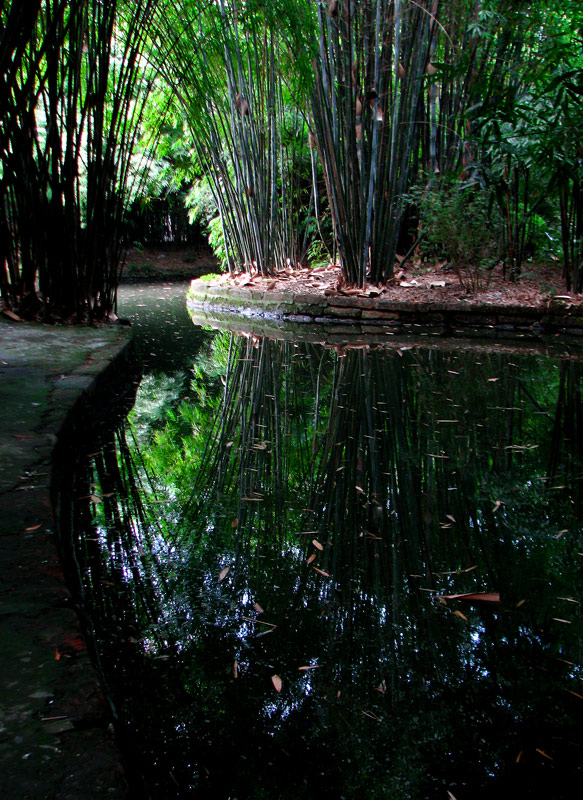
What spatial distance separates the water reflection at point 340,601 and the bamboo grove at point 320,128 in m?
1.87

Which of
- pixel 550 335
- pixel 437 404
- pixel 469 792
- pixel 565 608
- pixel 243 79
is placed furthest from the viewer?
pixel 243 79

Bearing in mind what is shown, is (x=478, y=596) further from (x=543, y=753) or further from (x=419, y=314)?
(x=419, y=314)

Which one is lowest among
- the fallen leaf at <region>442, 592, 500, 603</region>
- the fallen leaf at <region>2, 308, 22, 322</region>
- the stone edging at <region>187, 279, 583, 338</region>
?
the fallen leaf at <region>442, 592, 500, 603</region>

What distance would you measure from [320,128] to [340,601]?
5.11 m

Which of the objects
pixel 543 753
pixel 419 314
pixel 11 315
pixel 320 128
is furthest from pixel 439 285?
pixel 543 753

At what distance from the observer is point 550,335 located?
5.14m

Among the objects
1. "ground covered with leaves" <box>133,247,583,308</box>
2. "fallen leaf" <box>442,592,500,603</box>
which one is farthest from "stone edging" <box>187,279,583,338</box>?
"fallen leaf" <box>442,592,500,603</box>

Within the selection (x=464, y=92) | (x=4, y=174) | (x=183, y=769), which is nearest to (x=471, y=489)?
(x=183, y=769)

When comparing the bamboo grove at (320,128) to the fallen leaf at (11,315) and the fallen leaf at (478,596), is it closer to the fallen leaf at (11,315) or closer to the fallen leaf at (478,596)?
the fallen leaf at (11,315)

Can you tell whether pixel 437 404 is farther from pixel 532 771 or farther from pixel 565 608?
pixel 532 771

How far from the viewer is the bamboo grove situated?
3.78 meters

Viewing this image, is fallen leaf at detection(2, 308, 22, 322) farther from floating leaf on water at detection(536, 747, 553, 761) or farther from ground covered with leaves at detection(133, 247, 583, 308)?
floating leaf on water at detection(536, 747, 553, 761)

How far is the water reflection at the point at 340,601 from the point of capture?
3.27 feet

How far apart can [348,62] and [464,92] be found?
111 centimetres
